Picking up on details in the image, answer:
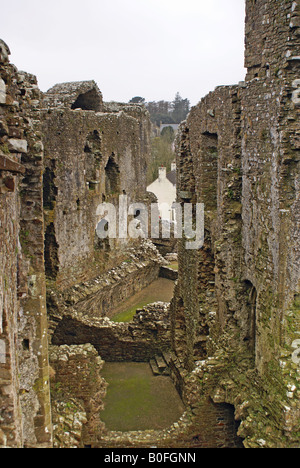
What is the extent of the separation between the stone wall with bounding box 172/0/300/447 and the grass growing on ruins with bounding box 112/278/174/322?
6089 millimetres

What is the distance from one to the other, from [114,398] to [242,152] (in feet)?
19.4

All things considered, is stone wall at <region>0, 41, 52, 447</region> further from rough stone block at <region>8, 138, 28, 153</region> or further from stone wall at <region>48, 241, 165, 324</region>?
stone wall at <region>48, 241, 165, 324</region>

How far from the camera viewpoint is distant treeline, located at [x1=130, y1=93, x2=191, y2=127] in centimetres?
9269

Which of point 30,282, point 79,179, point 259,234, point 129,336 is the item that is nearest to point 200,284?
point 259,234

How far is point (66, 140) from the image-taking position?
12.8 meters

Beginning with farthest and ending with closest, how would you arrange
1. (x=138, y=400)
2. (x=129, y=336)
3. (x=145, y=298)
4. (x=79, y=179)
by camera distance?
(x=145, y=298)
(x=79, y=179)
(x=129, y=336)
(x=138, y=400)

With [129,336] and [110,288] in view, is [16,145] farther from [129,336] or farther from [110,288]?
[110,288]

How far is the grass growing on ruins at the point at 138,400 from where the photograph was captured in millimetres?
9516

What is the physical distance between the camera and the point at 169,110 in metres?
104

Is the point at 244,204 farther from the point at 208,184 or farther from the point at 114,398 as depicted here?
the point at 114,398

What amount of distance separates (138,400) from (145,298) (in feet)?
21.0

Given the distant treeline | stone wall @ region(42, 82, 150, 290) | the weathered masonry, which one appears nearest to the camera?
the weathered masonry

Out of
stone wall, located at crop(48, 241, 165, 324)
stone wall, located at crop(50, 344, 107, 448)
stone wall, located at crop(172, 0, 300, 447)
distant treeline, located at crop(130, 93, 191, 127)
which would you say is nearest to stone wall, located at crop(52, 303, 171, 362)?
stone wall, located at crop(48, 241, 165, 324)
